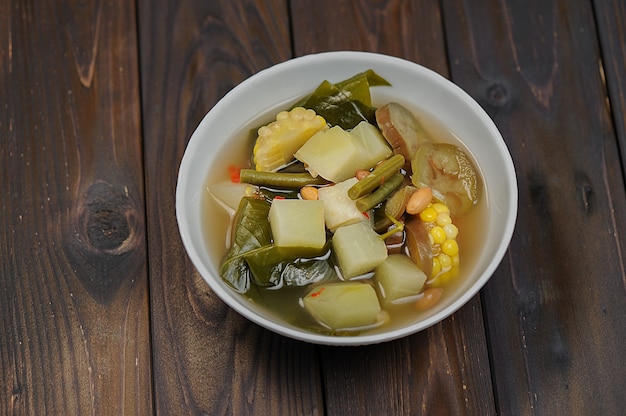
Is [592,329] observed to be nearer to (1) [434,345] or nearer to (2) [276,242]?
(1) [434,345]

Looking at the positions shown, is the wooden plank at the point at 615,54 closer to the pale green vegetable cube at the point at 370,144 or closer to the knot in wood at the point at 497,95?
the knot in wood at the point at 497,95

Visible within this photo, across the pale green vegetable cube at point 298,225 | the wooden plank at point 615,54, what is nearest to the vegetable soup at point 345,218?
the pale green vegetable cube at point 298,225

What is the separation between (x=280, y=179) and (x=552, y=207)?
2.05ft

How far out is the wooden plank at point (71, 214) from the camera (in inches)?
64.2

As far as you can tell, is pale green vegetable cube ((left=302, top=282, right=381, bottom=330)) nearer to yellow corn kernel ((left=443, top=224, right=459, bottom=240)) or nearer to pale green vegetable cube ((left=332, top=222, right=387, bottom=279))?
pale green vegetable cube ((left=332, top=222, right=387, bottom=279))

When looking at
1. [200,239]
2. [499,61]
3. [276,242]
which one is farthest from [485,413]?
[499,61]

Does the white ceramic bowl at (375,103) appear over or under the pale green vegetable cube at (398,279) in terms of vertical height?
over

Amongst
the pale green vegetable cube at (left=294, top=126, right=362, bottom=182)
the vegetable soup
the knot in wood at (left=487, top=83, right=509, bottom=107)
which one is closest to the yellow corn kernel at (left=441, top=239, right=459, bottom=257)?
the vegetable soup

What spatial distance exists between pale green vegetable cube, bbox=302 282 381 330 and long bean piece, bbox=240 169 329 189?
8.5 inches

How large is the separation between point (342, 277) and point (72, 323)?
1.88ft

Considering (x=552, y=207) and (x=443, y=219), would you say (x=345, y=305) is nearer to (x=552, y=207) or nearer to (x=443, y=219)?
(x=443, y=219)

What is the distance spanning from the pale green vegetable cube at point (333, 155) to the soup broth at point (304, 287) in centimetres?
16

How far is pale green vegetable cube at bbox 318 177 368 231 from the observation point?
1.52 meters

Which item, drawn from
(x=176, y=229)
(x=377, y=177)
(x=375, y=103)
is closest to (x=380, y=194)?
(x=377, y=177)
